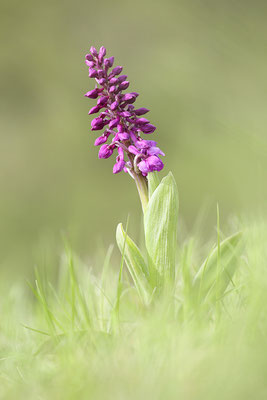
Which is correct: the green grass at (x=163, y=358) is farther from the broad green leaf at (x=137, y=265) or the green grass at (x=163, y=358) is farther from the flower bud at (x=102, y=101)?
the flower bud at (x=102, y=101)

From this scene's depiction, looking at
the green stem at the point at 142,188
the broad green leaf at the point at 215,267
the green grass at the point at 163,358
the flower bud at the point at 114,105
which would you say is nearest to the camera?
the green grass at the point at 163,358

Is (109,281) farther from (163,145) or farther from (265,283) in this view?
(163,145)

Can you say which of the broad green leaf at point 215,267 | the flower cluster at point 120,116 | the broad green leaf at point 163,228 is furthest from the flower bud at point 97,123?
the broad green leaf at point 215,267

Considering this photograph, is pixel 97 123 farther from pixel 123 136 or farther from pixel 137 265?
pixel 137 265

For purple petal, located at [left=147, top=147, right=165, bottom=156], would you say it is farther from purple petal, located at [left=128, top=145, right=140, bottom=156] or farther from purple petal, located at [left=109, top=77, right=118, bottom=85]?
purple petal, located at [left=109, top=77, right=118, bottom=85]

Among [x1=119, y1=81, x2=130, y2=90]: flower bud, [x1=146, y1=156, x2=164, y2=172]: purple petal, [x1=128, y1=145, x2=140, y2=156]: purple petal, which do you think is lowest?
[x1=146, y1=156, x2=164, y2=172]: purple petal

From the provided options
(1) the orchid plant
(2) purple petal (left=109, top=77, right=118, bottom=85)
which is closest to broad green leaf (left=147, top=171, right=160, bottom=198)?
(1) the orchid plant
